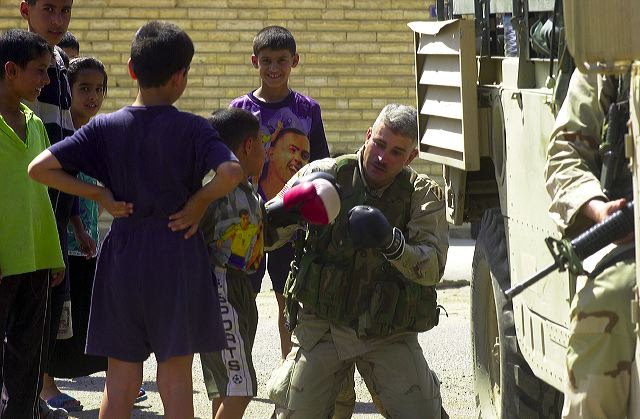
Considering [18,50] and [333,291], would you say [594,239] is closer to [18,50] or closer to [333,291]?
[333,291]

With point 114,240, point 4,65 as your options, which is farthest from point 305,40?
point 114,240

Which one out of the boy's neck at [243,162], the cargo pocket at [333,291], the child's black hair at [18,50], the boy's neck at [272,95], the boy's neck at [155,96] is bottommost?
the cargo pocket at [333,291]

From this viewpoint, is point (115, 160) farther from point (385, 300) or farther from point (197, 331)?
point (385, 300)

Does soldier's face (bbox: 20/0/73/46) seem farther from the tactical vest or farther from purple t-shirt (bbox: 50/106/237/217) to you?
purple t-shirt (bbox: 50/106/237/217)

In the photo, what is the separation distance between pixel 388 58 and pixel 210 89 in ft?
5.37

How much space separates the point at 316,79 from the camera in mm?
13039

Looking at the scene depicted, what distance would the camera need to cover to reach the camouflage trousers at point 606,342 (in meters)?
3.72

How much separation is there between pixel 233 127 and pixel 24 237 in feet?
2.95

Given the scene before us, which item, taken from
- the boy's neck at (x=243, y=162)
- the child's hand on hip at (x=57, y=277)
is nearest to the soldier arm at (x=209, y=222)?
the boy's neck at (x=243, y=162)

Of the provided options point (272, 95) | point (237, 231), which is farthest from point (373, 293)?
point (272, 95)

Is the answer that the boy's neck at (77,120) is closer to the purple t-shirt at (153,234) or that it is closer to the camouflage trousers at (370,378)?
the camouflage trousers at (370,378)

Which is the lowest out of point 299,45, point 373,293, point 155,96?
point 373,293

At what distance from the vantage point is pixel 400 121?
521 cm

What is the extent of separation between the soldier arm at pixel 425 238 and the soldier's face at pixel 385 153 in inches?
5.2
